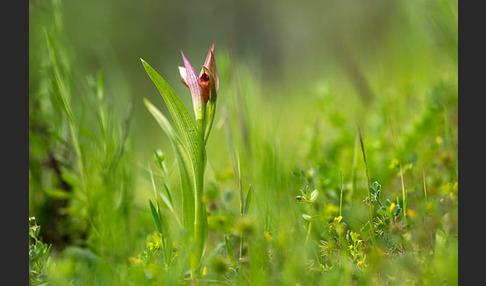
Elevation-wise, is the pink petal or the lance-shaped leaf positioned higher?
Answer: the pink petal

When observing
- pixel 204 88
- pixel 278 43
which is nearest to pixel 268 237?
pixel 204 88

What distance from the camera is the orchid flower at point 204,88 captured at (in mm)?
778

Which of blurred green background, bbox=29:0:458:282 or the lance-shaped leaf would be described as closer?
the lance-shaped leaf

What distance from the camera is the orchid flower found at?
78 centimetres

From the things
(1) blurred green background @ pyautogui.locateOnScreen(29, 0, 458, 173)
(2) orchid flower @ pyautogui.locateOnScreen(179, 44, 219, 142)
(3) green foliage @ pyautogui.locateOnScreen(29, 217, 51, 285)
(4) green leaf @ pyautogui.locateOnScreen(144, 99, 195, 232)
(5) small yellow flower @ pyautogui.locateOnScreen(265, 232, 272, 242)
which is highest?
(1) blurred green background @ pyautogui.locateOnScreen(29, 0, 458, 173)

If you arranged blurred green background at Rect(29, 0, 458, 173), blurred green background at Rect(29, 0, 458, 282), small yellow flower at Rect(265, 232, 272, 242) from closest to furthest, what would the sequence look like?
small yellow flower at Rect(265, 232, 272, 242) < blurred green background at Rect(29, 0, 458, 282) < blurred green background at Rect(29, 0, 458, 173)

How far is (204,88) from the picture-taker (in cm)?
78

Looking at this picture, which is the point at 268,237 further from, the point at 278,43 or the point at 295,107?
the point at 278,43

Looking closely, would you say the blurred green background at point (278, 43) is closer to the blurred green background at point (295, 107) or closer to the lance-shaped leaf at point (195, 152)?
the blurred green background at point (295, 107)

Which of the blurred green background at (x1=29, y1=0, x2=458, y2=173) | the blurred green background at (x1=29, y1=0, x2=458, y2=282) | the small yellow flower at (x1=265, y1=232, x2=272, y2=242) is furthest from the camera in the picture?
the blurred green background at (x1=29, y1=0, x2=458, y2=173)

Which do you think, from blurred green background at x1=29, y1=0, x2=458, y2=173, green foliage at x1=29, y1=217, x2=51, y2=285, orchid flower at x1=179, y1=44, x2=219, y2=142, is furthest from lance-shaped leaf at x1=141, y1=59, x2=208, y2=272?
blurred green background at x1=29, y1=0, x2=458, y2=173

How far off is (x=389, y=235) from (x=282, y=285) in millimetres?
222

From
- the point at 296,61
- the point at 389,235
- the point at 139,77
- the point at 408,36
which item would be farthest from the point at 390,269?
the point at 139,77

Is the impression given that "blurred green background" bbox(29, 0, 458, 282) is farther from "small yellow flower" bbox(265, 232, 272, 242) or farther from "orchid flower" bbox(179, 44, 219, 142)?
"orchid flower" bbox(179, 44, 219, 142)
